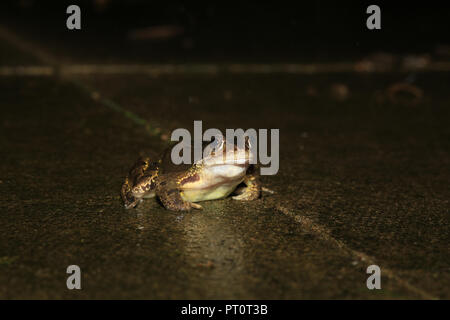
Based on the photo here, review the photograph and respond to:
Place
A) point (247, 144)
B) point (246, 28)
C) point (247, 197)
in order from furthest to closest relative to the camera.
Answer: point (246, 28) < point (247, 197) < point (247, 144)

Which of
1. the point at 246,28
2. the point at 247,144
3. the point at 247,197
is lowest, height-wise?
the point at 247,197

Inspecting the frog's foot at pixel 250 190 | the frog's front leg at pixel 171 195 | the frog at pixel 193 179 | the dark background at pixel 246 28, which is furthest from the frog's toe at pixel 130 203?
the dark background at pixel 246 28

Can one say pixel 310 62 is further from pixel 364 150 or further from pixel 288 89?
pixel 364 150

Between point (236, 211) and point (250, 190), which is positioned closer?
point (236, 211)

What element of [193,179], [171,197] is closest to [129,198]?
[171,197]

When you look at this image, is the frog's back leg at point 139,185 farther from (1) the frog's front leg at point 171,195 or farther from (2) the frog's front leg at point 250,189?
(2) the frog's front leg at point 250,189

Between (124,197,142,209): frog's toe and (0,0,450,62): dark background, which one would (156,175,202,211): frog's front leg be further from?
(0,0,450,62): dark background

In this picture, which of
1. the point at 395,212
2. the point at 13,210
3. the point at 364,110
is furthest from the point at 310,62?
the point at 13,210

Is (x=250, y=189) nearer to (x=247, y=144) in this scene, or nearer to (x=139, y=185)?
(x=247, y=144)
